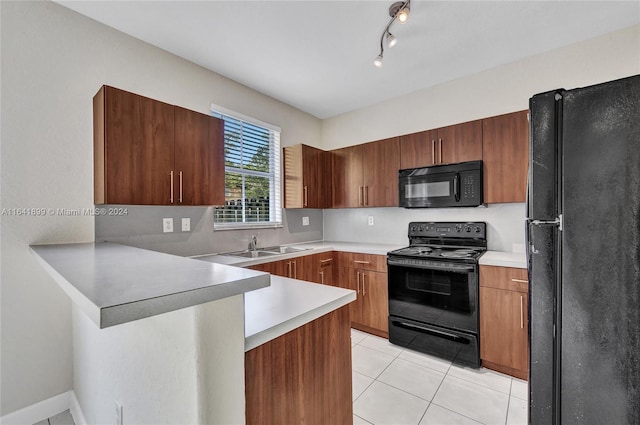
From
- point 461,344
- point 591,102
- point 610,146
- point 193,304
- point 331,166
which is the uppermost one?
point 331,166

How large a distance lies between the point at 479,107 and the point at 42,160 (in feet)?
12.0

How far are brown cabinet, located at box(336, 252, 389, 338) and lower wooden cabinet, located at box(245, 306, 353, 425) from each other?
167 cm

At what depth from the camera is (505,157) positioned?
2.40 meters

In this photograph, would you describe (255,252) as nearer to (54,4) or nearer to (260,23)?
(260,23)

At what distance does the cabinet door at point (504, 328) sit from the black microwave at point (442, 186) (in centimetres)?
84

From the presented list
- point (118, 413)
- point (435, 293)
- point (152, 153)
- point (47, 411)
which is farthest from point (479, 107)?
point (47, 411)

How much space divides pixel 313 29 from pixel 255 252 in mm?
2097

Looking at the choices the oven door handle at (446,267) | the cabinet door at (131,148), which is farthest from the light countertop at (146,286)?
the oven door handle at (446,267)

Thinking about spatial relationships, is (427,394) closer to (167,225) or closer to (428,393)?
(428,393)

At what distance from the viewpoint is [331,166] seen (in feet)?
11.9

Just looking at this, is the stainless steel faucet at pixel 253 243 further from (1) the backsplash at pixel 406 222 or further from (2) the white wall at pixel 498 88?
(2) the white wall at pixel 498 88

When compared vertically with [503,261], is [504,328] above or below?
below

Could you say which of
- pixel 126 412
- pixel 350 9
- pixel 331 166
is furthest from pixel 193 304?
pixel 331 166

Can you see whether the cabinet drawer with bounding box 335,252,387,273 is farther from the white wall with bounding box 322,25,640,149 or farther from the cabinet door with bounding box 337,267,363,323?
the white wall with bounding box 322,25,640,149
